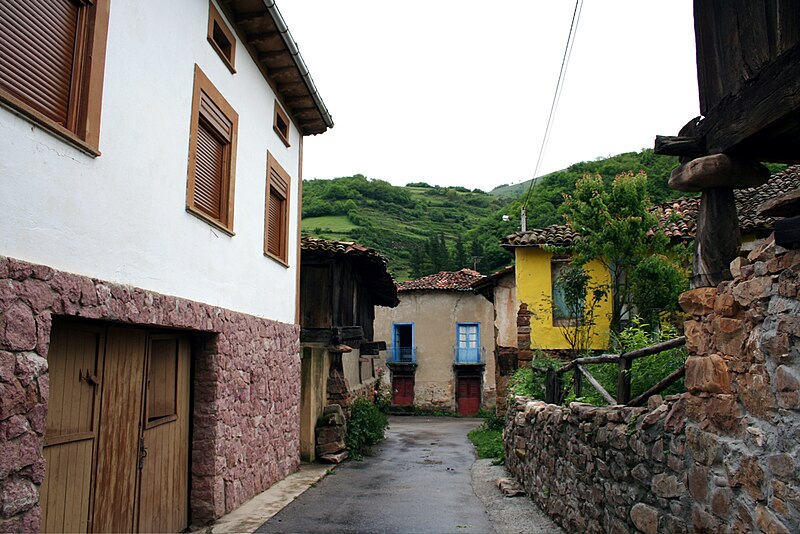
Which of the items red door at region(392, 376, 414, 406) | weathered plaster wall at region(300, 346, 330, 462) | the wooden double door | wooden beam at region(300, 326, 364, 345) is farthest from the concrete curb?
red door at region(392, 376, 414, 406)

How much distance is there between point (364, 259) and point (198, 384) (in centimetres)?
642

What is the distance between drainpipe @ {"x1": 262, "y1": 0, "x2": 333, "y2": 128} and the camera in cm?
727

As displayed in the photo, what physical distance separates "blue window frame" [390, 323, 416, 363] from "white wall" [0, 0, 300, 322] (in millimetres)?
20005

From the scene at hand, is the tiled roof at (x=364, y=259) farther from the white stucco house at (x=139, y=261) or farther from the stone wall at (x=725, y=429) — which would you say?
the stone wall at (x=725, y=429)

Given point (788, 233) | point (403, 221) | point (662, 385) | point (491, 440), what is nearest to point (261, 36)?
point (662, 385)

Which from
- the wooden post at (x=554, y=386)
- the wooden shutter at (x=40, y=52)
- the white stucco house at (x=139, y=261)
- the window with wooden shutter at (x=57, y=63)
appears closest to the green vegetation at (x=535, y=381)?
the wooden post at (x=554, y=386)

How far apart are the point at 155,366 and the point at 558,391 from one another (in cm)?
514

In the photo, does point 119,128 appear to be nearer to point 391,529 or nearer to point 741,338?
point 741,338

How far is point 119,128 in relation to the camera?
474cm

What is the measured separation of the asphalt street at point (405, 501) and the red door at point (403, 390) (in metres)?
14.3

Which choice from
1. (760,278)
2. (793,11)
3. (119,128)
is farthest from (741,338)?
(119,128)

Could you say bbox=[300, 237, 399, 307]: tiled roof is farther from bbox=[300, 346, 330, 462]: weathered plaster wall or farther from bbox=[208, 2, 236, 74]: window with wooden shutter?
bbox=[208, 2, 236, 74]: window with wooden shutter

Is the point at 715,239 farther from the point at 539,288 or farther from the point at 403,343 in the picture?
the point at 403,343

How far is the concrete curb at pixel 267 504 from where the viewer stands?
6531 millimetres
